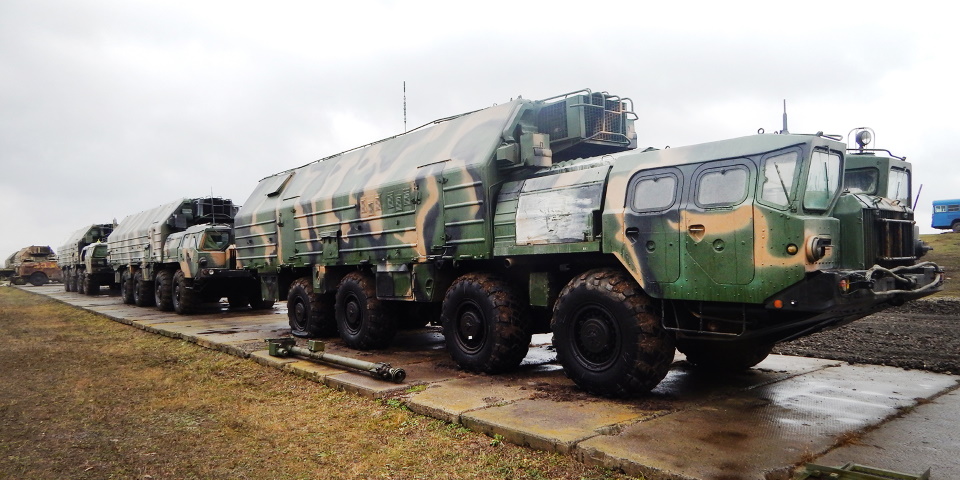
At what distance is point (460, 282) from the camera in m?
7.49

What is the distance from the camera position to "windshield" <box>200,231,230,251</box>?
1603cm

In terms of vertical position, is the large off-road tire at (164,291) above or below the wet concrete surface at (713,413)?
above

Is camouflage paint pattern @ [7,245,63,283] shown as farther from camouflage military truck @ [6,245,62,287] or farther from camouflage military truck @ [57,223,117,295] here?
camouflage military truck @ [57,223,117,295]

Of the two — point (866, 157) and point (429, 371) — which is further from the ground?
point (866, 157)

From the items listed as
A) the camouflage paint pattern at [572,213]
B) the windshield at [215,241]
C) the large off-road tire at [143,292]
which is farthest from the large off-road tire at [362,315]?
the large off-road tire at [143,292]

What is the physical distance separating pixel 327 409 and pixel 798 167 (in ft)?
14.6

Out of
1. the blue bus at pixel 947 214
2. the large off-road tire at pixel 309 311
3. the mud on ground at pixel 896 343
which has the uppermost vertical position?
the blue bus at pixel 947 214

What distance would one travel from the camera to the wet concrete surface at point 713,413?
14.4ft

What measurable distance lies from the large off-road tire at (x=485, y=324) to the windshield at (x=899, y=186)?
356 centimetres

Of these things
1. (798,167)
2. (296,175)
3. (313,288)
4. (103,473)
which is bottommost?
(103,473)

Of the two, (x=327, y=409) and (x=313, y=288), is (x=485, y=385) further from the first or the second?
(x=313, y=288)

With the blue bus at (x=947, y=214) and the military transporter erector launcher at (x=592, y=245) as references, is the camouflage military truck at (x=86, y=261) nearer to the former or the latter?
the military transporter erector launcher at (x=592, y=245)

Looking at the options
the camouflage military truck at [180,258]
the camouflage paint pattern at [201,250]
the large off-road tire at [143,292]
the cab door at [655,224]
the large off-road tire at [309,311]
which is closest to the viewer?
the cab door at [655,224]

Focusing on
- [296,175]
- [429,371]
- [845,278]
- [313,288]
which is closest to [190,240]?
[296,175]
